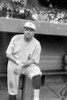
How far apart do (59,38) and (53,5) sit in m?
1.39

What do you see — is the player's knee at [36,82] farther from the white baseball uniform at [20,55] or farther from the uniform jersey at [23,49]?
the uniform jersey at [23,49]

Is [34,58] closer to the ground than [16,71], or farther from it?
farther from it

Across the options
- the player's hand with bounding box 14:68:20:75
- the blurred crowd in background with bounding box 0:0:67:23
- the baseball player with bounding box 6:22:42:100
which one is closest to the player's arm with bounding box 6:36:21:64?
the baseball player with bounding box 6:22:42:100

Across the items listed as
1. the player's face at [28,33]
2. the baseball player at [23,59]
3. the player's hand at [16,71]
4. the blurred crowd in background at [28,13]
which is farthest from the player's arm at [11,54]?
the blurred crowd in background at [28,13]

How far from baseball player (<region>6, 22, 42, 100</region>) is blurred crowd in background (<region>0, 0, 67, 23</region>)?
3.44ft

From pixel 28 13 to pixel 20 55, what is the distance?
5.21ft

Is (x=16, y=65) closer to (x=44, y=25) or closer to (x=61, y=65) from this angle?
(x=44, y=25)

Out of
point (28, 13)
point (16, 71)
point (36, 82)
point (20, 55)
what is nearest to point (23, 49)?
point (20, 55)

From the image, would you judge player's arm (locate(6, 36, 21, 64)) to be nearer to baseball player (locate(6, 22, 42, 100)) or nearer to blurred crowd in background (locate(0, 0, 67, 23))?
baseball player (locate(6, 22, 42, 100))

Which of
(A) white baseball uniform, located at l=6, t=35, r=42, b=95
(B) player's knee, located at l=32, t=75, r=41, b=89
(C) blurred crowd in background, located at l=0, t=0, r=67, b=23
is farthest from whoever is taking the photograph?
(C) blurred crowd in background, located at l=0, t=0, r=67, b=23

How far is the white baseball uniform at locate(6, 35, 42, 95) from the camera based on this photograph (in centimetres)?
286

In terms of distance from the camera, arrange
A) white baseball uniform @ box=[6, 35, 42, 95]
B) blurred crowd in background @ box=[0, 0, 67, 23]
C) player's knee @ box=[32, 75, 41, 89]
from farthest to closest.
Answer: blurred crowd in background @ box=[0, 0, 67, 23] < white baseball uniform @ box=[6, 35, 42, 95] < player's knee @ box=[32, 75, 41, 89]

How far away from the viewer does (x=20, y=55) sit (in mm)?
2969

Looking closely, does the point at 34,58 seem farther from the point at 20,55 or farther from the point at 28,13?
the point at 28,13
